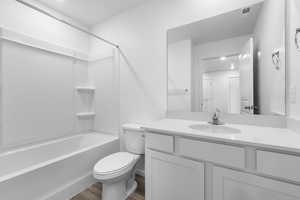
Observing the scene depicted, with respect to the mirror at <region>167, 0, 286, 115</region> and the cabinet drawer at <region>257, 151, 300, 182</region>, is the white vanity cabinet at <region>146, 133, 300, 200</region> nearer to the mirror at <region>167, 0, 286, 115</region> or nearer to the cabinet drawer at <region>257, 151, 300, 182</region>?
the cabinet drawer at <region>257, 151, 300, 182</region>

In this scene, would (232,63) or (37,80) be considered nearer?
(232,63)

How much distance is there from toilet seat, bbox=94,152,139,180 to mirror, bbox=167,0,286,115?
79 centimetres

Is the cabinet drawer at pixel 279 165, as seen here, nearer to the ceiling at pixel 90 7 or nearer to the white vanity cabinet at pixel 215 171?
the white vanity cabinet at pixel 215 171

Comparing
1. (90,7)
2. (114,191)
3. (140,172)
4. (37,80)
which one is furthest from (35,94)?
(140,172)

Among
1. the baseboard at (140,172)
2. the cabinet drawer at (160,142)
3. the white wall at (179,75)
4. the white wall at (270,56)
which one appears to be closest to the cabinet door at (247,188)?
the cabinet drawer at (160,142)

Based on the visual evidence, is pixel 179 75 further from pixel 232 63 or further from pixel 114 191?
pixel 114 191

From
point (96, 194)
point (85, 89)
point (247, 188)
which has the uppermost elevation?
point (85, 89)

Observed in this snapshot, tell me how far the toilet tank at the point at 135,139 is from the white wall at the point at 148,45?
0.77 feet

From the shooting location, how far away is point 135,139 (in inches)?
70.3

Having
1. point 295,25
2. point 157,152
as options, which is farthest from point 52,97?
point 295,25

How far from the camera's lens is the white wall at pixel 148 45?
1.62 metres

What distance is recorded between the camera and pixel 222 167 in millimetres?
952

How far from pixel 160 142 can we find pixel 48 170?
1.21 m

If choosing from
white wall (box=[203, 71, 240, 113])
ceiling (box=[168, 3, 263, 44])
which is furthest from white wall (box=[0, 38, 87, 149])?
white wall (box=[203, 71, 240, 113])
